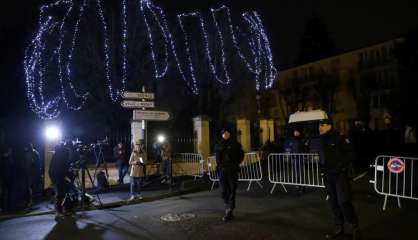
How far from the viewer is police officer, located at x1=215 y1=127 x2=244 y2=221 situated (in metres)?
8.51

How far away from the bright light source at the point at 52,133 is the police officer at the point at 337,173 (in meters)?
8.35

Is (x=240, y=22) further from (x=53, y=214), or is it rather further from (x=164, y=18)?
(x=53, y=214)

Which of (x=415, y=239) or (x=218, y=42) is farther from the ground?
(x=218, y=42)

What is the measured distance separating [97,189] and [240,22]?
512 inches

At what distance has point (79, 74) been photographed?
1978cm

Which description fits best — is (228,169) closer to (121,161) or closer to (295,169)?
(295,169)

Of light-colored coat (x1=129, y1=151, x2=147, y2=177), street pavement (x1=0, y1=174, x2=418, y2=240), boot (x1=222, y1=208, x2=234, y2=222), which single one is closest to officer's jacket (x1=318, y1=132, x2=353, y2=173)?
street pavement (x1=0, y1=174, x2=418, y2=240)

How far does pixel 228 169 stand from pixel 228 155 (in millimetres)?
285

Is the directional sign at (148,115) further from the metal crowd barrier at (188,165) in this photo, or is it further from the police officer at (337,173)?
the police officer at (337,173)

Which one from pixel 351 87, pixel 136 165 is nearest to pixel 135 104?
pixel 136 165

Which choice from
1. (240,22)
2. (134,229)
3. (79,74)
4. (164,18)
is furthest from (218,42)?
(134,229)

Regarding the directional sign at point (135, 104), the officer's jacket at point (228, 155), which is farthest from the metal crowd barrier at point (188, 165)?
the officer's jacket at point (228, 155)

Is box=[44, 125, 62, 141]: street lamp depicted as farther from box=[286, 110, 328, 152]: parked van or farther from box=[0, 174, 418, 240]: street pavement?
box=[286, 110, 328, 152]: parked van

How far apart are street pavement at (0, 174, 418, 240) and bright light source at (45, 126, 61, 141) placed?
9.95 feet
